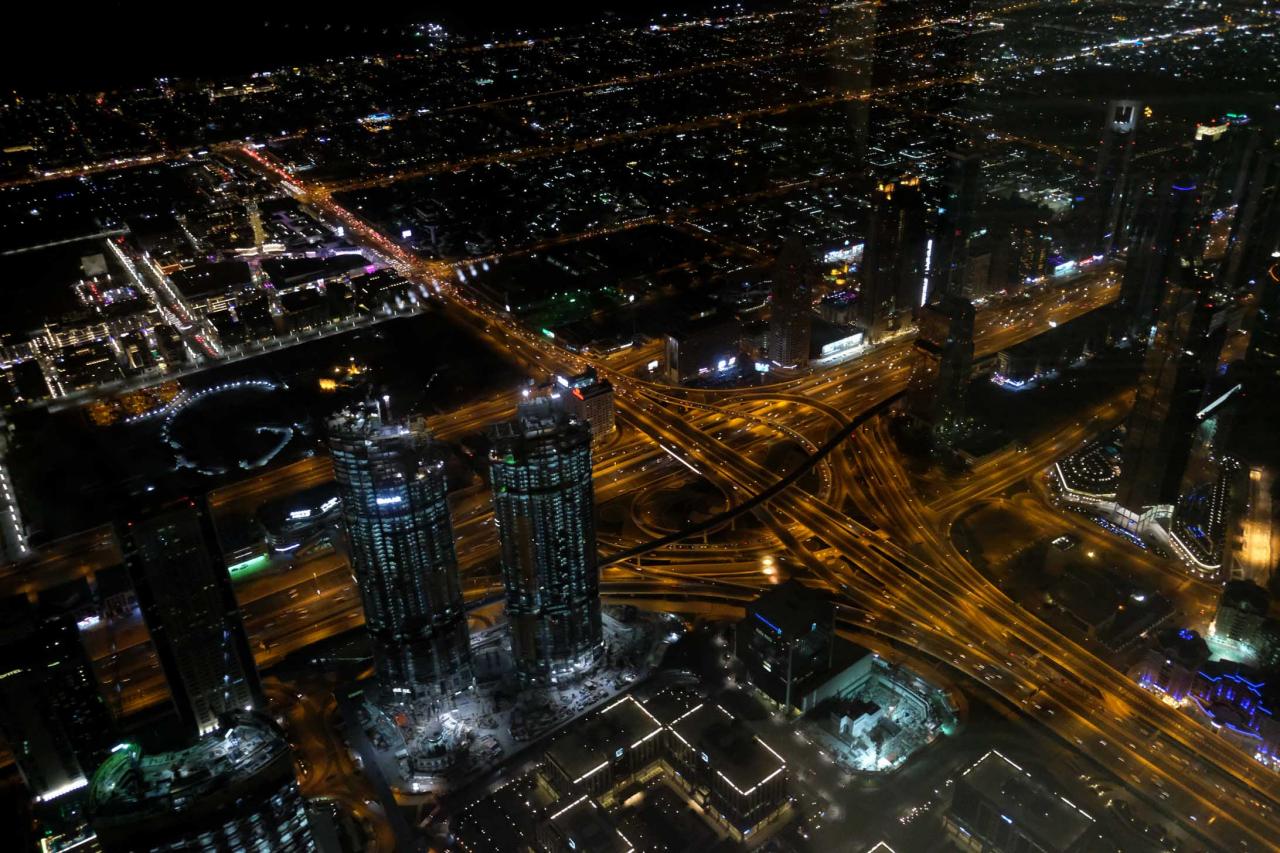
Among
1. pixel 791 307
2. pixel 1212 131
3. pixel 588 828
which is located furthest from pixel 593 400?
pixel 1212 131

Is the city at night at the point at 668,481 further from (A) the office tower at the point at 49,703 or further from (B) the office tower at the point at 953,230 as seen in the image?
(B) the office tower at the point at 953,230

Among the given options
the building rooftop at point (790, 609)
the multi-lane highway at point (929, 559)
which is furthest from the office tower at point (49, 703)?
the building rooftop at point (790, 609)

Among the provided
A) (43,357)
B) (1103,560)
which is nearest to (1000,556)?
(1103,560)

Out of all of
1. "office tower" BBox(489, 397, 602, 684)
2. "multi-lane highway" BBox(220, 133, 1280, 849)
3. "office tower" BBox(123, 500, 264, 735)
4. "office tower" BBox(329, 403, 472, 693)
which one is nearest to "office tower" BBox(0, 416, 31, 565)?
"office tower" BBox(123, 500, 264, 735)

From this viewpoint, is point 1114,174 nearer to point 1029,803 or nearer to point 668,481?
point 668,481

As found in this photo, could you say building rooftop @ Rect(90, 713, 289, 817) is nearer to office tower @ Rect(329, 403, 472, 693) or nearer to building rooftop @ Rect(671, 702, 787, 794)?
office tower @ Rect(329, 403, 472, 693)

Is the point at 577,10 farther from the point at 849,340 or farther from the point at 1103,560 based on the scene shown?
the point at 1103,560
